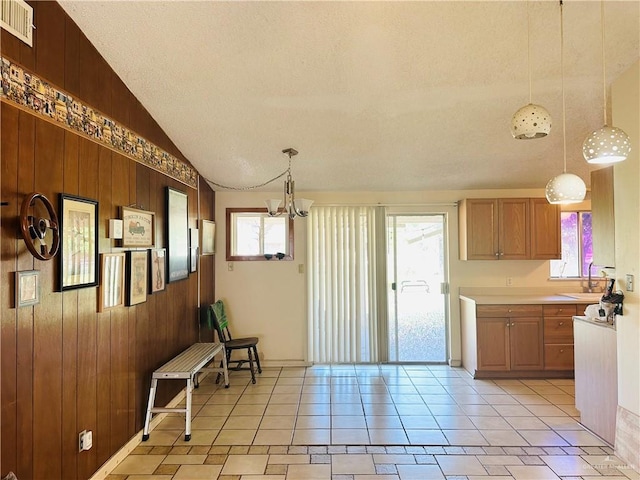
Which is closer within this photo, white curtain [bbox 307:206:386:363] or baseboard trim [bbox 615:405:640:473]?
baseboard trim [bbox 615:405:640:473]

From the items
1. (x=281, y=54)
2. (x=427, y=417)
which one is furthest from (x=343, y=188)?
(x=427, y=417)

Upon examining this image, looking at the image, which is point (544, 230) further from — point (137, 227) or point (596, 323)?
point (137, 227)

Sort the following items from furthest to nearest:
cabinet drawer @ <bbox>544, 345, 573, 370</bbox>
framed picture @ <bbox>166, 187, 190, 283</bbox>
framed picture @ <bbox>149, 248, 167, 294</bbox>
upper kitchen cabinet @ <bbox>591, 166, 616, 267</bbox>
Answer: cabinet drawer @ <bbox>544, 345, 573, 370</bbox> → framed picture @ <bbox>166, 187, 190, 283</bbox> → framed picture @ <bbox>149, 248, 167, 294</bbox> → upper kitchen cabinet @ <bbox>591, 166, 616, 267</bbox>

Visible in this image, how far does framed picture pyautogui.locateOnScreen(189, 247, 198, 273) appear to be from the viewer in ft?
13.3

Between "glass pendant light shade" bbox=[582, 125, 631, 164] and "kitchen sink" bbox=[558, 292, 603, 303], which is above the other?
"glass pendant light shade" bbox=[582, 125, 631, 164]

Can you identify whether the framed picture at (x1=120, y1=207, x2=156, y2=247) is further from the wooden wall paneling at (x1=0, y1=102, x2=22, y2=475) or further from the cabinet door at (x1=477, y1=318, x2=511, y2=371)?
the cabinet door at (x1=477, y1=318, x2=511, y2=371)

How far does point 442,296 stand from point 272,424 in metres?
2.77

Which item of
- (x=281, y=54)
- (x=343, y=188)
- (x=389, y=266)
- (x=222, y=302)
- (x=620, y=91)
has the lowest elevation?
(x=222, y=302)

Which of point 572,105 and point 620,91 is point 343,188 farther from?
point 620,91

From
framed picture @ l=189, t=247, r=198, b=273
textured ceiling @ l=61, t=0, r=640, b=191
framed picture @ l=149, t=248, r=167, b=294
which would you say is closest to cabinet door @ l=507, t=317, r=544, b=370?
textured ceiling @ l=61, t=0, r=640, b=191

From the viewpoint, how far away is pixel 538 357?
4285 mm

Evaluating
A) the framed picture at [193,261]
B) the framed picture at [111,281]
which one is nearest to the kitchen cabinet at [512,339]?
the framed picture at [193,261]

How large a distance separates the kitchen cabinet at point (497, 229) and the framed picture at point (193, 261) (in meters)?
3.20

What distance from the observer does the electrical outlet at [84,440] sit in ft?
7.25
